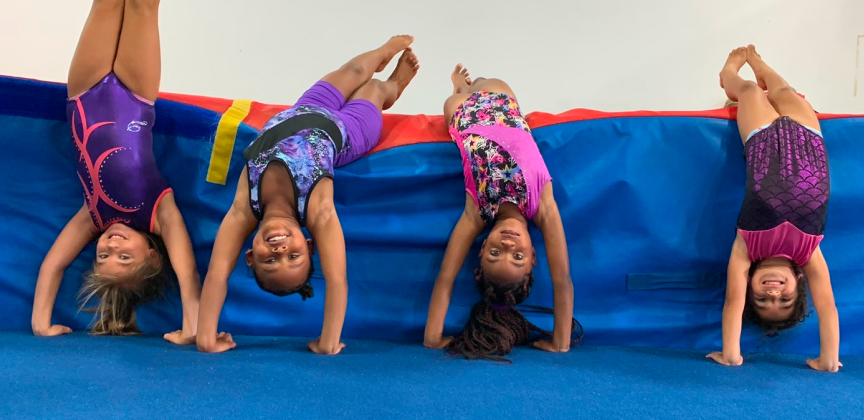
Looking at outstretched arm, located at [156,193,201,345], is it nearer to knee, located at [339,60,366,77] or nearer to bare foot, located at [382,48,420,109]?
knee, located at [339,60,366,77]

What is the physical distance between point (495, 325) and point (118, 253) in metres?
1.10

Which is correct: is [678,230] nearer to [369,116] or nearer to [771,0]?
[369,116]

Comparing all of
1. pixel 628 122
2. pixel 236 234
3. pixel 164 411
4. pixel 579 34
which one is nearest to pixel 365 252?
pixel 236 234

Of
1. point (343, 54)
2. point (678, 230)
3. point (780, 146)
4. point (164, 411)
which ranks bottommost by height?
point (164, 411)

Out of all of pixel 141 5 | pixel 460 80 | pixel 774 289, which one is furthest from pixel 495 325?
pixel 141 5

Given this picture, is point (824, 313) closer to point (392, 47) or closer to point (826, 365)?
point (826, 365)

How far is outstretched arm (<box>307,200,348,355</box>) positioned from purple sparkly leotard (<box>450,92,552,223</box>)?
1.40 ft

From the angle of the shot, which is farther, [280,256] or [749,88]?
[749,88]

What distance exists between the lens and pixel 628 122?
5.92 ft

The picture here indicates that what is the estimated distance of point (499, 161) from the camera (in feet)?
5.52

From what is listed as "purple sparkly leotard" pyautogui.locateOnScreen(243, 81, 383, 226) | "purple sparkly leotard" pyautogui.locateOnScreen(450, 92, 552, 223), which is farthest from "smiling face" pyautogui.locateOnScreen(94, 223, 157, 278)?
"purple sparkly leotard" pyautogui.locateOnScreen(450, 92, 552, 223)

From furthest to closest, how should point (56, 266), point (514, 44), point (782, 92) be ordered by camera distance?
1. point (514, 44)
2. point (782, 92)
3. point (56, 266)

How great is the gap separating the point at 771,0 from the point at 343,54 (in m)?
1.93

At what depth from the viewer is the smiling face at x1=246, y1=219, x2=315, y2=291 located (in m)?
1.47
